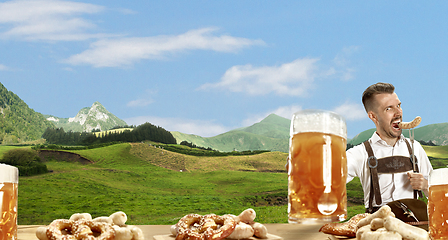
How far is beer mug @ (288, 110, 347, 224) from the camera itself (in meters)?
1.64

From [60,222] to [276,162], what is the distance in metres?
21.5

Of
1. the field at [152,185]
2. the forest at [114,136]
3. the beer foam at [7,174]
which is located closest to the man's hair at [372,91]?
the beer foam at [7,174]

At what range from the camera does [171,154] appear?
2480 centimetres

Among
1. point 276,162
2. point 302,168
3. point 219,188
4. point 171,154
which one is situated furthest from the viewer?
point 171,154

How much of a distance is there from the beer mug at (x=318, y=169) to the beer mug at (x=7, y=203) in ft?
4.69

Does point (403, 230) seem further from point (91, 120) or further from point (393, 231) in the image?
point (91, 120)

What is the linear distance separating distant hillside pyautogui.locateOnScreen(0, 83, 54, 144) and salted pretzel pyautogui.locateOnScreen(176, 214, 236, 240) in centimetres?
2767

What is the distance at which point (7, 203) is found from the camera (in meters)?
1.77

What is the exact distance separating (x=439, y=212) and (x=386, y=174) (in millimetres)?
1873

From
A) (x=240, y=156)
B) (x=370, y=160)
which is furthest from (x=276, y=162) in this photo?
(x=370, y=160)

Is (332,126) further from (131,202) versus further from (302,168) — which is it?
(131,202)

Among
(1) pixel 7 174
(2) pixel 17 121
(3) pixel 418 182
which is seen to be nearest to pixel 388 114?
(3) pixel 418 182

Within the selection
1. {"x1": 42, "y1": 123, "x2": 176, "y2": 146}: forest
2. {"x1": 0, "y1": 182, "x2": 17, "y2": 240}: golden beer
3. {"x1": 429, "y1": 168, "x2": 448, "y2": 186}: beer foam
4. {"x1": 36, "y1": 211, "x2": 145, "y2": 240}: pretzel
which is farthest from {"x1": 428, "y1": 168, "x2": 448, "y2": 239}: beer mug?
{"x1": 42, "y1": 123, "x2": 176, "y2": 146}: forest

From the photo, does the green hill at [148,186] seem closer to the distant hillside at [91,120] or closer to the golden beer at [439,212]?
the distant hillside at [91,120]
